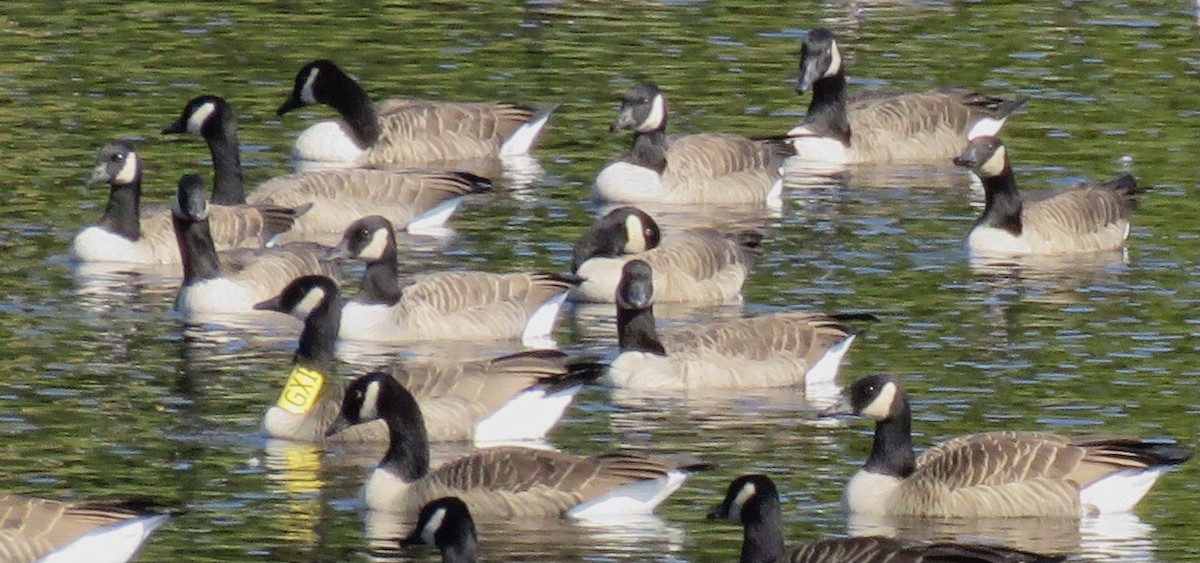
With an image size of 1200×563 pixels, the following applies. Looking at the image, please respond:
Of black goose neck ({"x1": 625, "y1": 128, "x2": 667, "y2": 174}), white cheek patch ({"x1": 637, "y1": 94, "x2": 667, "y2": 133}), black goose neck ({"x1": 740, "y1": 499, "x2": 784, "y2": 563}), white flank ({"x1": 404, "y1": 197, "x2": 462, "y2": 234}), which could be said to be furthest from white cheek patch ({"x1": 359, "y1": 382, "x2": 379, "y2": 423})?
black goose neck ({"x1": 625, "y1": 128, "x2": 667, "y2": 174})

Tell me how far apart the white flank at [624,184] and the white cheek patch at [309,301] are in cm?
676

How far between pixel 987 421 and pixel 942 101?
431 inches

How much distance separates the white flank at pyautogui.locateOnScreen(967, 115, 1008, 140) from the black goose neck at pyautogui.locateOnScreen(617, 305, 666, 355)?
9176mm

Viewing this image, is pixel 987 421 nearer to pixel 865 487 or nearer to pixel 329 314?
pixel 865 487

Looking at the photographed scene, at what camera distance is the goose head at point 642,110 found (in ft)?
82.1

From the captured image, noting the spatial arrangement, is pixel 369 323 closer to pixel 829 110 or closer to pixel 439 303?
pixel 439 303

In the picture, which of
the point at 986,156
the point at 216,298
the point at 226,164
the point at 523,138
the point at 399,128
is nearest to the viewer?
the point at 216,298

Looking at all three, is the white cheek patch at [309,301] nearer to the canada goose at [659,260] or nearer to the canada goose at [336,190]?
the canada goose at [659,260]

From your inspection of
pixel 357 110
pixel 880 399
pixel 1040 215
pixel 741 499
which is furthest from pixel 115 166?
pixel 741 499

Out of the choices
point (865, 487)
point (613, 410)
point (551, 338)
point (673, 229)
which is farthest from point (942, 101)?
point (865, 487)

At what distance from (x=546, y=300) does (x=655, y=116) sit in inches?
212

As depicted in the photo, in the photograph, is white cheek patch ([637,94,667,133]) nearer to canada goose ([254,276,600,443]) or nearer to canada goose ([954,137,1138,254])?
canada goose ([954,137,1138,254])

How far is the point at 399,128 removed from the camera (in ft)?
91.0

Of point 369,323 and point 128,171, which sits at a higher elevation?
point 128,171
